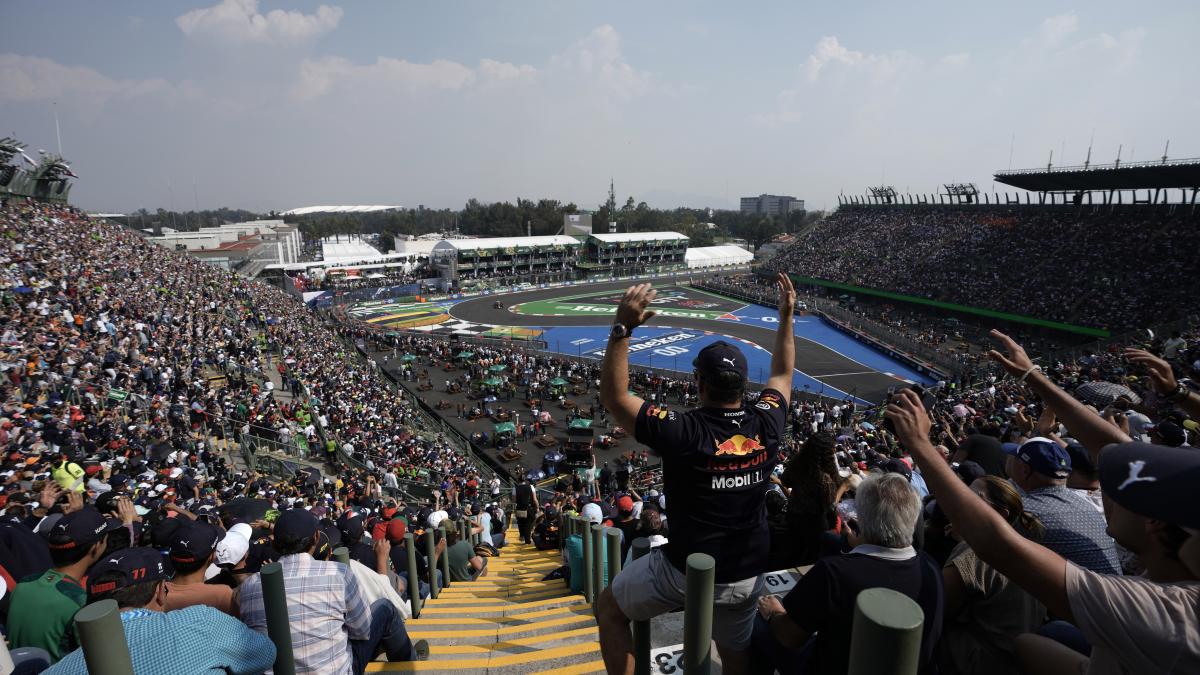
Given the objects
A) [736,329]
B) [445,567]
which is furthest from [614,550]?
[736,329]

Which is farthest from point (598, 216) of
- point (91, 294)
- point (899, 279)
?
point (91, 294)

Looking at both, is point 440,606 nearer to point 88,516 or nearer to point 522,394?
point 88,516

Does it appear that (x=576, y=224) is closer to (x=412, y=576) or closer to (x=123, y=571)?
(x=412, y=576)

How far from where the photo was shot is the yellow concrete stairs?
A: 3.84 m

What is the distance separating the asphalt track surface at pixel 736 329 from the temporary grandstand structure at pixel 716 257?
1277 centimetres

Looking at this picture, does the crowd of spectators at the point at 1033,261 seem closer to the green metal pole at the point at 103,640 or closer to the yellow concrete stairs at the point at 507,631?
the yellow concrete stairs at the point at 507,631

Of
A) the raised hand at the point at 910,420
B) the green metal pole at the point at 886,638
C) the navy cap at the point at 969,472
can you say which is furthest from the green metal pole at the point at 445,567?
the green metal pole at the point at 886,638

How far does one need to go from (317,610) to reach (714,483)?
2.13 meters

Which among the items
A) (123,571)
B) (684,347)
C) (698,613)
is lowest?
(684,347)

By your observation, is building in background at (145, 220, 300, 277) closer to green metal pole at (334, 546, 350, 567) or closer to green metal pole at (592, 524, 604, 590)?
green metal pole at (592, 524, 604, 590)

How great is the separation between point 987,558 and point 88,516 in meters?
4.87

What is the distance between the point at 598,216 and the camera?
100875 mm

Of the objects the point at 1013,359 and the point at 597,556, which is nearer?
the point at 1013,359

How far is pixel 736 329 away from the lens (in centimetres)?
4350
